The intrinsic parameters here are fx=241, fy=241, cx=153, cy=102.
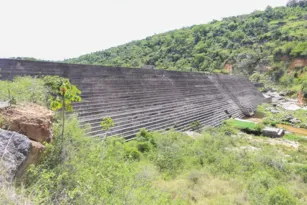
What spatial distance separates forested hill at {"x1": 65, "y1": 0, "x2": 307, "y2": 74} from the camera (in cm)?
4009

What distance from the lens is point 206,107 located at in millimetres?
15930

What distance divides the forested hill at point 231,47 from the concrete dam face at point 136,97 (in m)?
24.9

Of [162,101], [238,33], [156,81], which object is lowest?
[162,101]

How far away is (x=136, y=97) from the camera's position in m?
11.4

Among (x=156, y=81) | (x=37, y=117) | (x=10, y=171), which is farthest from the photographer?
(x=156, y=81)

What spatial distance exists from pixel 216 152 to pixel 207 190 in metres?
2.52

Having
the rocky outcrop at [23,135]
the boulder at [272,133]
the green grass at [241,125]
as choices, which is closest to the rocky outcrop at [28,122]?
the rocky outcrop at [23,135]

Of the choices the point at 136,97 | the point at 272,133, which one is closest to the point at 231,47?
the point at 272,133

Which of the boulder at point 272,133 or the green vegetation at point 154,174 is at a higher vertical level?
the green vegetation at point 154,174

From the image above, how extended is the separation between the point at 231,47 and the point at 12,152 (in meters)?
50.5

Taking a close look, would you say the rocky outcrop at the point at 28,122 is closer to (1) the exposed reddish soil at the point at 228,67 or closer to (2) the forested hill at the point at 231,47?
(2) the forested hill at the point at 231,47

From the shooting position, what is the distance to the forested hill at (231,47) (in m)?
40.1

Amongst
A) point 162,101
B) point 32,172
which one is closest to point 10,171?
point 32,172

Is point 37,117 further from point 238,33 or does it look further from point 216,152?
point 238,33
